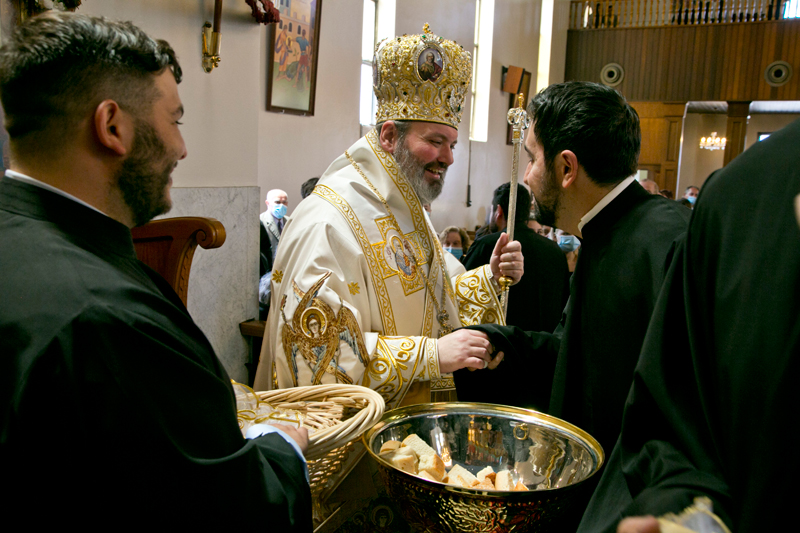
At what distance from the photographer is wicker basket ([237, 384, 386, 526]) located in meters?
1.35

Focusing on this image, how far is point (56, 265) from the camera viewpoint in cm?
97

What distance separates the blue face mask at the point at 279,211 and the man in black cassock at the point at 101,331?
4.26m

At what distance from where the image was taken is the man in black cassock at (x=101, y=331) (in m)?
0.92

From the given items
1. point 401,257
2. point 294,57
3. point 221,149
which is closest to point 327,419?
point 401,257

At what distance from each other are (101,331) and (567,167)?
130 centimetres

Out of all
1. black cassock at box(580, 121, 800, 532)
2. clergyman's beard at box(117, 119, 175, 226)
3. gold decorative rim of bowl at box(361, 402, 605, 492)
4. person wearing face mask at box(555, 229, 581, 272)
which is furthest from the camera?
person wearing face mask at box(555, 229, 581, 272)

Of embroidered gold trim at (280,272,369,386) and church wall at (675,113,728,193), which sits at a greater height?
church wall at (675,113,728,193)

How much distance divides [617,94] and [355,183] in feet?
3.34

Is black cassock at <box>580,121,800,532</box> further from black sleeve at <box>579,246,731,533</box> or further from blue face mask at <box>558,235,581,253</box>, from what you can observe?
blue face mask at <box>558,235,581,253</box>

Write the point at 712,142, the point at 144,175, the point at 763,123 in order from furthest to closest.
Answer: the point at 763,123 → the point at 712,142 → the point at 144,175

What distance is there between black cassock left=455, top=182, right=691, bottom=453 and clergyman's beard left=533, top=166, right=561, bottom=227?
0.12 metres

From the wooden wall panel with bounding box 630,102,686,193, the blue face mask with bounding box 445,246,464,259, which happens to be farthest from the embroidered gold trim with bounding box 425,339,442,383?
the wooden wall panel with bounding box 630,102,686,193

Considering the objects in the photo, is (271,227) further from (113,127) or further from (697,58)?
(697,58)

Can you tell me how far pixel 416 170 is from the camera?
8.36ft
